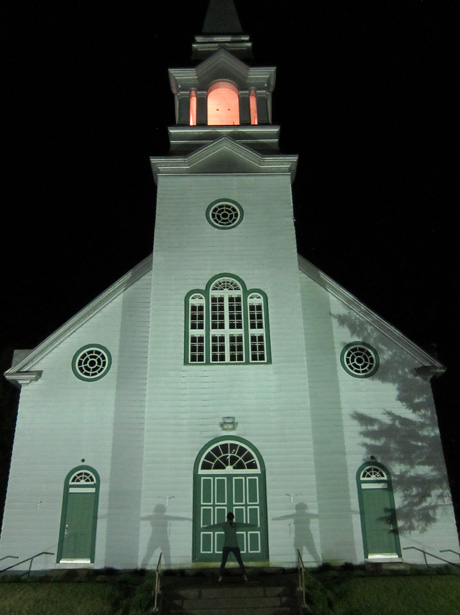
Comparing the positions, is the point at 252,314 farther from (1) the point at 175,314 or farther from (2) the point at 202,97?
(2) the point at 202,97

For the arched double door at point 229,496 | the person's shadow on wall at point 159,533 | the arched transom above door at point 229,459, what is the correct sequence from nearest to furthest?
the person's shadow on wall at point 159,533
the arched double door at point 229,496
the arched transom above door at point 229,459

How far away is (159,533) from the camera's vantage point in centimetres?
1334

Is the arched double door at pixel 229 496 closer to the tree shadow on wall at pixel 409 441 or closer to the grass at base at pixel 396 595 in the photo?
the grass at base at pixel 396 595

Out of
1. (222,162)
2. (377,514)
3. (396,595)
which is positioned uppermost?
(222,162)

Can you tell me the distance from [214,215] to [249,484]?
27.2 feet

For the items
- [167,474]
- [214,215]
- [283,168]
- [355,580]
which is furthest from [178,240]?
[355,580]

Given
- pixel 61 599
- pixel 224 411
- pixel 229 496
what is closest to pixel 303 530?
pixel 229 496

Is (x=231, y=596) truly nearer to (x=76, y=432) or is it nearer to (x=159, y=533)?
(x=159, y=533)

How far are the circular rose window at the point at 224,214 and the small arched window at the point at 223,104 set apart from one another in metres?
4.59

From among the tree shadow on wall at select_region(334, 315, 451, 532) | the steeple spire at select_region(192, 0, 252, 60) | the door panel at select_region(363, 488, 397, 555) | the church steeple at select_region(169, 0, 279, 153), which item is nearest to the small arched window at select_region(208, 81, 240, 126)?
the church steeple at select_region(169, 0, 279, 153)

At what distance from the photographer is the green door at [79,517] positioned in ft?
47.3

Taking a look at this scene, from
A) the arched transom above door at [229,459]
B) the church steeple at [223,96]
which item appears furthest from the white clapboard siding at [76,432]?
the church steeple at [223,96]

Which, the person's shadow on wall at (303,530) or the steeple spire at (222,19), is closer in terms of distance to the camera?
the person's shadow on wall at (303,530)

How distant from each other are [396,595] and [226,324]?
7.91 m
